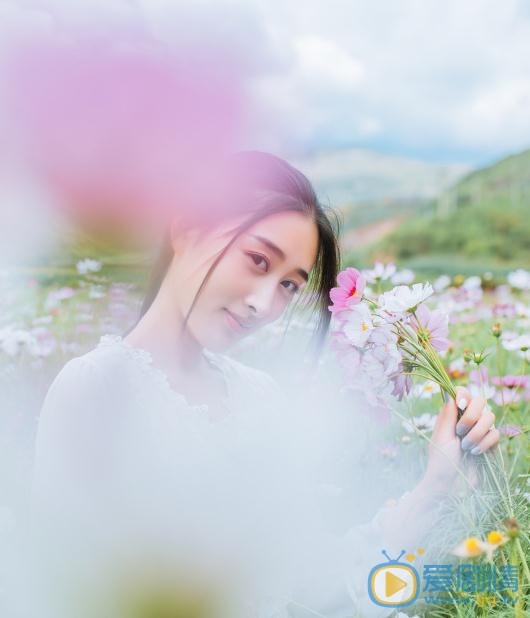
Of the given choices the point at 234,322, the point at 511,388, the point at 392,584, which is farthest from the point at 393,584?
the point at 511,388

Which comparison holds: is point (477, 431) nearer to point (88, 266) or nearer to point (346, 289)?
point (346, 289)

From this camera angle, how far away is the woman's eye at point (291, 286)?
53 cm

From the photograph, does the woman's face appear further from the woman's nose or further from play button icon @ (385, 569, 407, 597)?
play button icon @ (385, 569, 407, 597)

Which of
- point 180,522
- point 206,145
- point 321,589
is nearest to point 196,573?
point 180,522

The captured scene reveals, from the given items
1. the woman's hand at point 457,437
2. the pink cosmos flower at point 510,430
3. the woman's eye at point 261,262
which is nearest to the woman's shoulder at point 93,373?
the woman's eye at point 261,262

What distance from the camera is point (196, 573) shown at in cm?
44

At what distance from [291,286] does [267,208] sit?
63 mm

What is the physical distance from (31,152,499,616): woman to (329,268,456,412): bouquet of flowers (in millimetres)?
42

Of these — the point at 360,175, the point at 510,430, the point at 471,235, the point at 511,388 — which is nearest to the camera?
the point at 360,175

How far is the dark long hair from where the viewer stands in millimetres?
470

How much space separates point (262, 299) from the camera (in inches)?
19.5

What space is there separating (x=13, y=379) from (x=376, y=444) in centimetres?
37

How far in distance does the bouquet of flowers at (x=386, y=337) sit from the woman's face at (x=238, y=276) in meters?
0.05

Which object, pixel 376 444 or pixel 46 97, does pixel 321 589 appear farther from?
pixel 46 97
